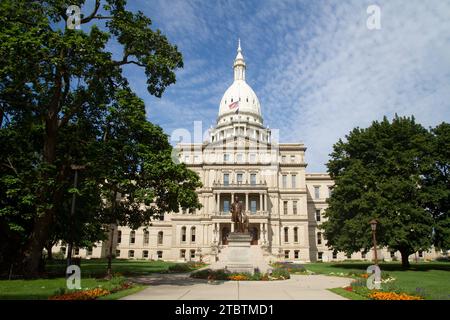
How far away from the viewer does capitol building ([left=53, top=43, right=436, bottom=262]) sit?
68.0 m

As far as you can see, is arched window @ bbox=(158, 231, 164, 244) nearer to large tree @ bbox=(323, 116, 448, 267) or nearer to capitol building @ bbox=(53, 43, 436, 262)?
capitol building @ bbox=(53, 43, 436, 262)

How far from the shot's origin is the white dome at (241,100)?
100 meters

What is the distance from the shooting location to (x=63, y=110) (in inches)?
929

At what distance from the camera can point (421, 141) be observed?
3638cm

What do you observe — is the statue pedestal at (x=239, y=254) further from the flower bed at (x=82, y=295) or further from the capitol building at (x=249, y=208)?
the capitol building at (x=249, y=208)

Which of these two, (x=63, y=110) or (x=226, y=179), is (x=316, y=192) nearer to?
(x=226, y=179)

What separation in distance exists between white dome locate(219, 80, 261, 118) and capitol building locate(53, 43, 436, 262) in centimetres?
2614

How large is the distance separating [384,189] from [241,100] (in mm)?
70948

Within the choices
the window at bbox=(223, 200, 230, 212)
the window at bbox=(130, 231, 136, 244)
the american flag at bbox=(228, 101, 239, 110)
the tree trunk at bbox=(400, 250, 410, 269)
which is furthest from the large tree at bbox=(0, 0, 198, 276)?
the american flag at bbox=(228, 101, 239, 110)

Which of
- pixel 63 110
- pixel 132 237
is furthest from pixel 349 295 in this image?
pixel 132 237

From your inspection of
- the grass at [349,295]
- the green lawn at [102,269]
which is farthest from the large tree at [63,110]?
the grass at [349,295]

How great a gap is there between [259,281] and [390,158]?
70.4 ft
